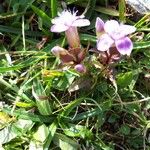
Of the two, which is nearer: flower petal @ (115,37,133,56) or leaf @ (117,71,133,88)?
flower petal @ (115,37,133,56)

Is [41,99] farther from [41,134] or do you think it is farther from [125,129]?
[125,129]

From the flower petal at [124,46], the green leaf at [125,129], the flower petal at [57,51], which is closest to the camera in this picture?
the flower petal at [124,46]

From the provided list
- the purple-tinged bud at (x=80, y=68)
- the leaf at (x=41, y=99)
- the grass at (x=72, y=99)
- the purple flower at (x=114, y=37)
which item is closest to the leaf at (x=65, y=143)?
the grass at (x=72, y=99)

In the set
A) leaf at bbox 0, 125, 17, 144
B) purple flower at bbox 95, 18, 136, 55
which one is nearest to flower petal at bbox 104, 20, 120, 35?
purple flower at bbox 95, 18, 136, 55

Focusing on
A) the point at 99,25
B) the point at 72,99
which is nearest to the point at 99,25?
the point at 99,25

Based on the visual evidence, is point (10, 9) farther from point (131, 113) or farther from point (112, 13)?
point (131, 113)

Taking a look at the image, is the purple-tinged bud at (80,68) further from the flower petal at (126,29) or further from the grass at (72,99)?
the flower petal at (126,29)

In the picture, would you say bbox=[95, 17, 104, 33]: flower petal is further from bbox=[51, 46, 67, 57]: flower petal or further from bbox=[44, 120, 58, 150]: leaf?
bbox=[44, 120, 58, 150]: leaf
